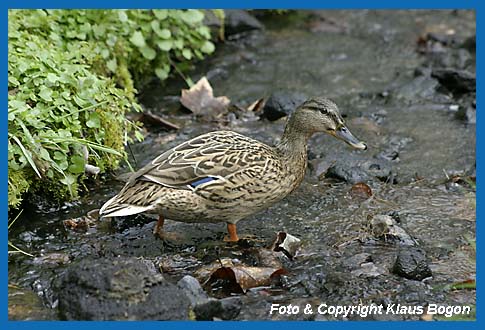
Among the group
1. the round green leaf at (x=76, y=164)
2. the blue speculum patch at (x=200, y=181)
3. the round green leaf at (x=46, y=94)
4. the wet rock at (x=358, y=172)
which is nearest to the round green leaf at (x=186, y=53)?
the wet rock at (x=358, y=172)

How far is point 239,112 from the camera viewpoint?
9.05 metres

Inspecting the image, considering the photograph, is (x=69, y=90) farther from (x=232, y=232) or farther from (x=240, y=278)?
(x=240, y=278)

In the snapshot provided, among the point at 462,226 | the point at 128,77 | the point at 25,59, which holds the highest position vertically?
the point at 25,59

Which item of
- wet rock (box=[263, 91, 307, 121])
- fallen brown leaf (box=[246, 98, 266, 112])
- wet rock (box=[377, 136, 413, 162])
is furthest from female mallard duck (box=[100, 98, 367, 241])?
fallen brown leaf (box=[246, 98, 266, 112])

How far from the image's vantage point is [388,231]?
630 cm

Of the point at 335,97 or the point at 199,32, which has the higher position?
the point at 199,32

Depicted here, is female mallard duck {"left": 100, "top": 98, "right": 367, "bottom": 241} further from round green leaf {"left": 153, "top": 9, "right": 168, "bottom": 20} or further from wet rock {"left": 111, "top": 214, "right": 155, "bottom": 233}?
round green leaf {"left": 153, "top": 9, "right": 168, "bottom": 20}

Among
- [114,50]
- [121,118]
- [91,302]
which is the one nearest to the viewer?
[91,302]

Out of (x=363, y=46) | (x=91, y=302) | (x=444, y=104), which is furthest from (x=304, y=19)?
(x=91, y=302)

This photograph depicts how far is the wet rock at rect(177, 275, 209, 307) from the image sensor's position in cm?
515

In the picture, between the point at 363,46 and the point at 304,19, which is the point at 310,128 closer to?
the point at 363,46

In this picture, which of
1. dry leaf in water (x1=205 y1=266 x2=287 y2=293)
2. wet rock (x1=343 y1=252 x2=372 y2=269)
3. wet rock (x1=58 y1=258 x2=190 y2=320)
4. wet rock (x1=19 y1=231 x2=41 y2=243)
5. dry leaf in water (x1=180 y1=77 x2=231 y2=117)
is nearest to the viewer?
wet rock (x1=58 y1=258 x2=190 y2=320)

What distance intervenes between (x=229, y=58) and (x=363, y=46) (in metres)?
1.90

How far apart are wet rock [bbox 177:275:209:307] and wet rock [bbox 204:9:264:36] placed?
5.96 metres
